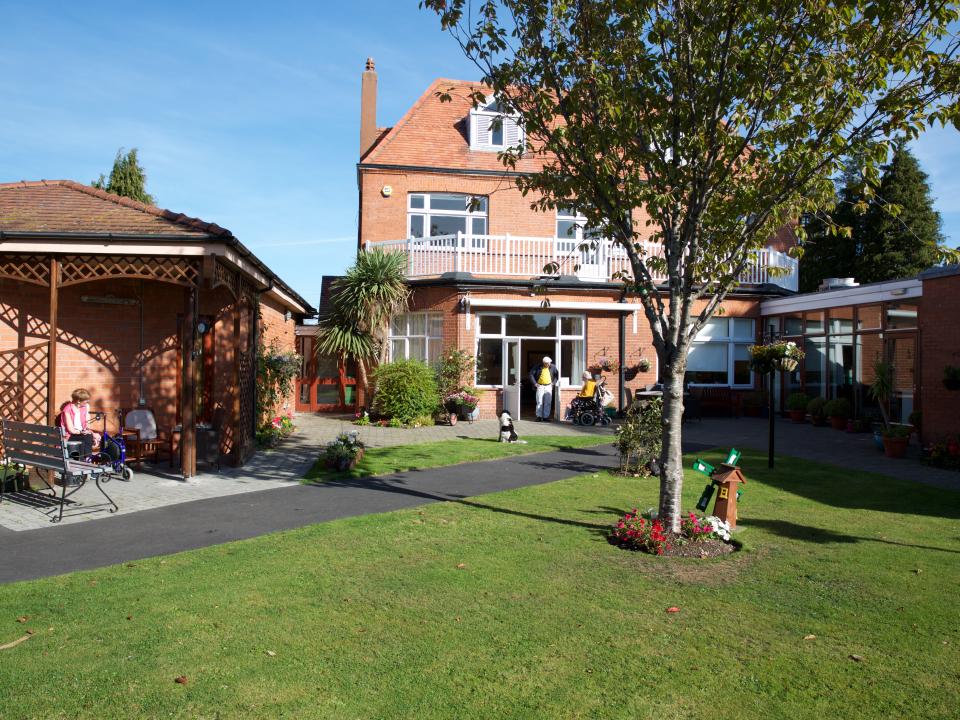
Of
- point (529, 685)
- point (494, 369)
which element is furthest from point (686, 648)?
point (494, 369)

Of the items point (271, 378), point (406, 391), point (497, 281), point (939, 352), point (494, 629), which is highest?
point (497, 281)

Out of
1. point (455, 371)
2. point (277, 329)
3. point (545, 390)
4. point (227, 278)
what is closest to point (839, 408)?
point (545, 390)

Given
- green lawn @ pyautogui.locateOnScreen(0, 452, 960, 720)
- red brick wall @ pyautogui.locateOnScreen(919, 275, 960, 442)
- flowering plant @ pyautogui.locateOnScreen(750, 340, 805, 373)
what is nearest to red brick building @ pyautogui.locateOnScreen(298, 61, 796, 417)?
red brick wall @ pyautogui.locateOnScreen(919, 275, 960, 442)

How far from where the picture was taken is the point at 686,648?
4152 mm

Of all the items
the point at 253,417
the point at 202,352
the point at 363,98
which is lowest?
the point at 253,417

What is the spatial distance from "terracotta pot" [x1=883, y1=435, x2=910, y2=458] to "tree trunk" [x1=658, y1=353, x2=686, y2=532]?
8005 millimetres

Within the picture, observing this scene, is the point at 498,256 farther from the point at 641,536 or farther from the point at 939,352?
the point at 641,536

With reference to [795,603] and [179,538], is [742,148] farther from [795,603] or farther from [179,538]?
[179,538]

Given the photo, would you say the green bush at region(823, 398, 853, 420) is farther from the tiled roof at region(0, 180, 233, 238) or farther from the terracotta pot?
the tiled roof at region(0, 180, 233, 238)

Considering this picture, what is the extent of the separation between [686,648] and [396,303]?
1505 cm

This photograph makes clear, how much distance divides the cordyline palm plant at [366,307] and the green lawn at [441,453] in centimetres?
552

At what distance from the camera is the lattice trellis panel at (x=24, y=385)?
994cm

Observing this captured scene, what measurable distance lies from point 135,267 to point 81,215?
1223 mm

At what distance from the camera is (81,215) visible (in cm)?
957
